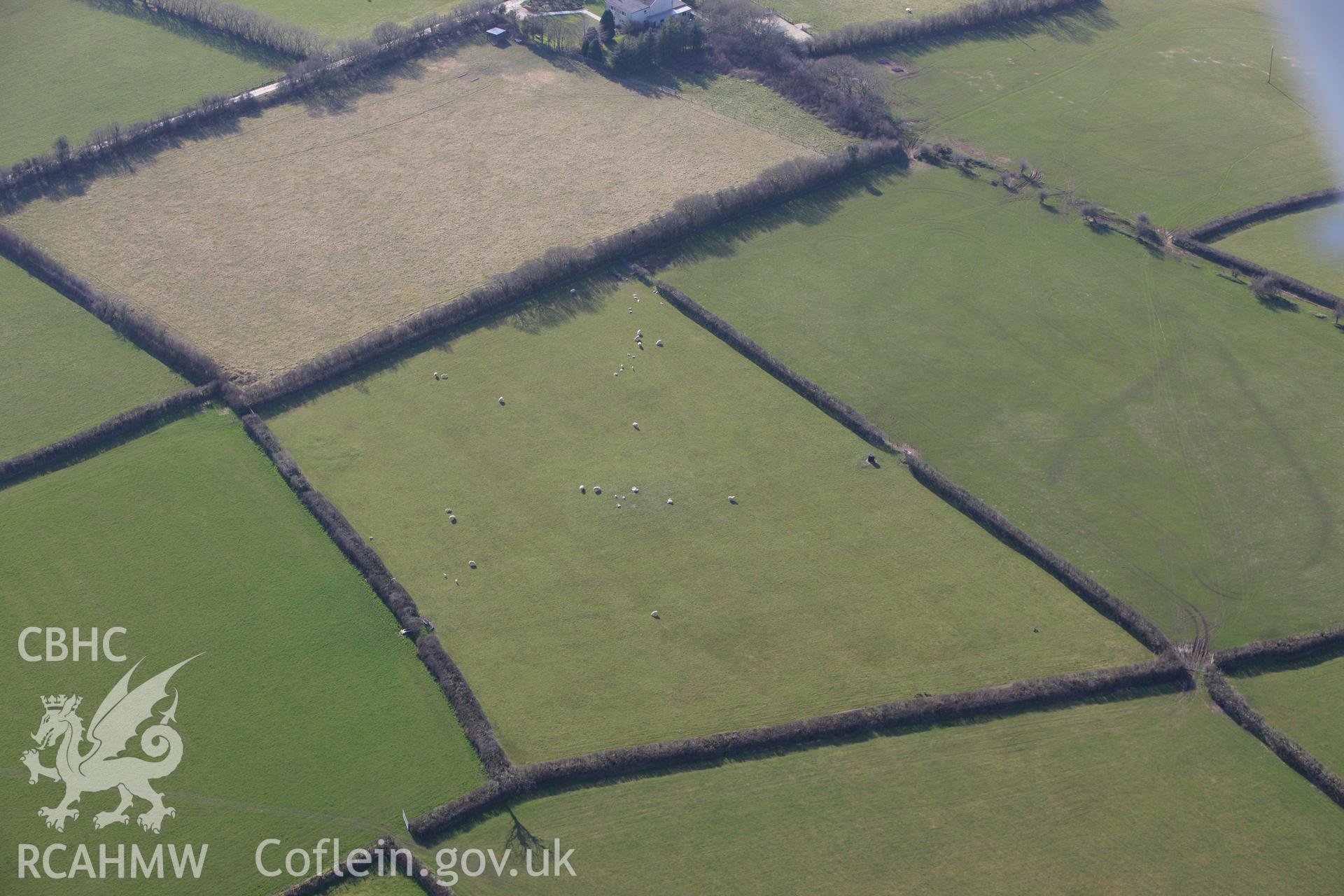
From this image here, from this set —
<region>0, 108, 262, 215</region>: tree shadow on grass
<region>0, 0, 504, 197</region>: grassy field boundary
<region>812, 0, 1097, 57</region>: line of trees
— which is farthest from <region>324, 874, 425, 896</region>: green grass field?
<region>812, 0, 1097, 57</region>: line of trees

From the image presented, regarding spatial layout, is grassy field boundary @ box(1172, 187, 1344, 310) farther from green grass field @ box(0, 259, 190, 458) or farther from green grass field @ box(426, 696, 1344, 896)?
green grass field @ box(0, 259, 190, 458)

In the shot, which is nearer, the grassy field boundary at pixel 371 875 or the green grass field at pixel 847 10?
the grassy field boundary at pixel 371 875

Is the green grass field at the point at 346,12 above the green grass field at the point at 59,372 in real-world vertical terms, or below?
above

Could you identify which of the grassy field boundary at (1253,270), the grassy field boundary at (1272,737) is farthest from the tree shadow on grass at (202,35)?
the grassy field boundary at (1272,737)

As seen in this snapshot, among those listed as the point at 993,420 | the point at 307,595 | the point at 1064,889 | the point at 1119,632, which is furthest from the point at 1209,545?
the point at 307,595

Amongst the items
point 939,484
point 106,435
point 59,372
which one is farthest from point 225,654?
point 939,484

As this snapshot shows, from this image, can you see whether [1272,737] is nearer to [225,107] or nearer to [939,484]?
[939,484]

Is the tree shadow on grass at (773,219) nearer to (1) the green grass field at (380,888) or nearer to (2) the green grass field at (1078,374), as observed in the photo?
(2) the green grass field at (1078,374)

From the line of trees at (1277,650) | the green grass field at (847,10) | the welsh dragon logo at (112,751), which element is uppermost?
the green grass field at (847,10)
